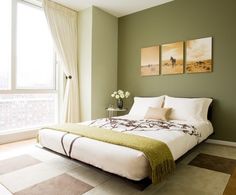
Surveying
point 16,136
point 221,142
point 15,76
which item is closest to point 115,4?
point 15,76

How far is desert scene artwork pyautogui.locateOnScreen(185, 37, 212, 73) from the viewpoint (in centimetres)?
362

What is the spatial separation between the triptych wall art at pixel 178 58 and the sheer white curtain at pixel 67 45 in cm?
162

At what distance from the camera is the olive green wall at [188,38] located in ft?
11.3

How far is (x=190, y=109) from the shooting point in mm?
3367

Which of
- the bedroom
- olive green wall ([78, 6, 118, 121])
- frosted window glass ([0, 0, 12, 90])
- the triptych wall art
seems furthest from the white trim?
the triptych wall art

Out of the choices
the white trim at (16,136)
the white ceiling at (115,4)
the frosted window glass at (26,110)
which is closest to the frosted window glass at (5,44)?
the frosted window glass at (26,110)

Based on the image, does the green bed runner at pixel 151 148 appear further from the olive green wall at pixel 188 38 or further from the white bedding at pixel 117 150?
the olive green wall at pixel 188 38

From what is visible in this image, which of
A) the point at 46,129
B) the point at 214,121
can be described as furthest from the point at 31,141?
the point at 214,121

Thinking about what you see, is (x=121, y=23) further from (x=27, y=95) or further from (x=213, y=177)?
(x=213, y=177)

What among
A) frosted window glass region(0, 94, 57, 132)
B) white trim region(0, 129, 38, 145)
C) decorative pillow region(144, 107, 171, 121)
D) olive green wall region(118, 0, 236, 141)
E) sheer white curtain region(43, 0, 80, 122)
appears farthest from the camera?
sheer white curtain region(43, 0, 80, 122)

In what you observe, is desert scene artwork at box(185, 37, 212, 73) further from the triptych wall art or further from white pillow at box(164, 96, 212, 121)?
white pillow at box(164, 96, 212, 121)

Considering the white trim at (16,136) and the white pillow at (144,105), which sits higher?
the white pillow at (144,105)

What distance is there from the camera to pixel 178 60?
13.0 feet

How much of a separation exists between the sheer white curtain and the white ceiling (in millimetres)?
218
